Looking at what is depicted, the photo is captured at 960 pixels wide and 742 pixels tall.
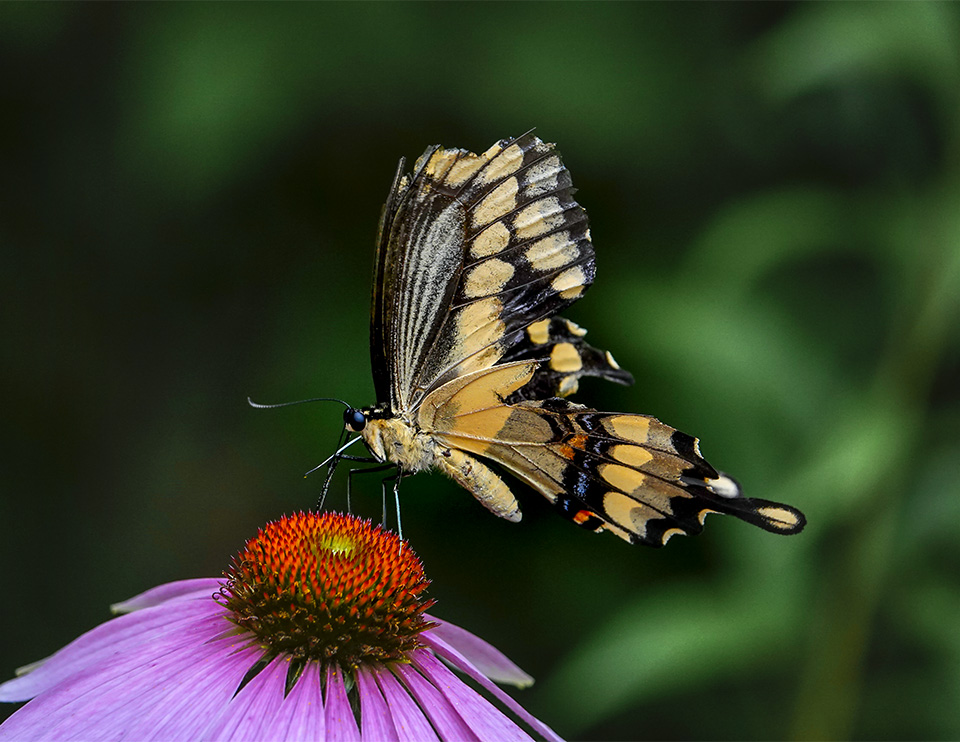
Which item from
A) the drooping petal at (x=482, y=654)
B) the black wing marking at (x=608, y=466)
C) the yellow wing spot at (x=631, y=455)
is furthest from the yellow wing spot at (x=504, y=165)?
the drooping petal at (x=482, y=654)

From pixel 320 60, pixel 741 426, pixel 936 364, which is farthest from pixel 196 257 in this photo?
pixel 936 364

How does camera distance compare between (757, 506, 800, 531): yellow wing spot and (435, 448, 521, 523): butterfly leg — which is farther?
(435, 448, 521, 523): butterfly leg

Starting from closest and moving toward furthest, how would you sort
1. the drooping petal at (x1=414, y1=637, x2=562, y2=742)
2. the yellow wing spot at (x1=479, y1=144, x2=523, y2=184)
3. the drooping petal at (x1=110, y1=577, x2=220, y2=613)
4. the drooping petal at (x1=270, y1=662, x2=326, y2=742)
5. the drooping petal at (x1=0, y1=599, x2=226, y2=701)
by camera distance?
the drooping petal at (x1=270, y1=662, x2=326, y2=742)
the drooping petal at (x1=414, y1=637, x2=562, y2=742)
the drooping petal at (x1=0, y1=599, x2=226, y2=701)
the drooping petal at (x1=110, y1=577, x2=220, y2=613)
the yellow wing spot at (x1=479, y1=144, x2=523, y2=184)

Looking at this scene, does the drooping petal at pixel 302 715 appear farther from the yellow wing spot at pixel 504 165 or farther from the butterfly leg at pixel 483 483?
the yellow wing spot at pixel 504 165

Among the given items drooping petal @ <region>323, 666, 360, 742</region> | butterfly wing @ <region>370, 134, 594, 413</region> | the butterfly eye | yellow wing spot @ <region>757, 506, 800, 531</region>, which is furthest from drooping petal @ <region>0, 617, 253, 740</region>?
yellow wing spot @ <region>757, 506, 800, 531</region>

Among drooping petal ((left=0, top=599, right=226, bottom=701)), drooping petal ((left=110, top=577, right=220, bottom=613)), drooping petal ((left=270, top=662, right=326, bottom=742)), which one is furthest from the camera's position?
drooping petal ((left=110, top=577, right=220, bottom=613))

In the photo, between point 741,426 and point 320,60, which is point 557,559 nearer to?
point 741,426

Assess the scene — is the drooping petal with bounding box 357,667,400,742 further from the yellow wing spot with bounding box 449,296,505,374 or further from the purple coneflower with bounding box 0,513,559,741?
the yellow wing spot with bounding box 449,296,505,374

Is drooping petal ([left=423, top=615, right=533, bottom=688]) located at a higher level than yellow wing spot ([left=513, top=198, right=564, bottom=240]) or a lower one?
lower
